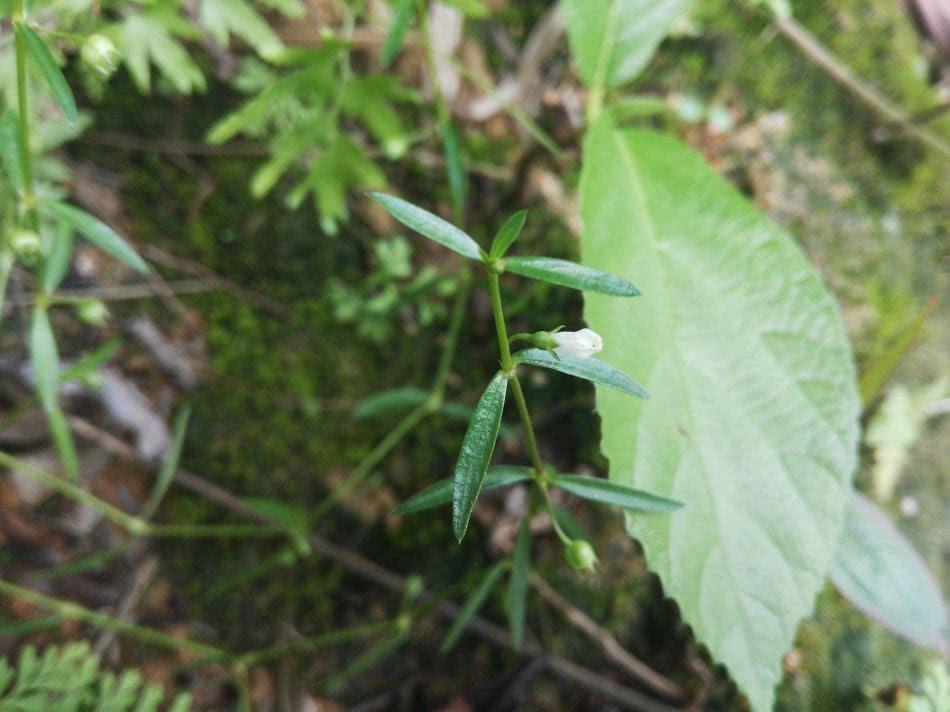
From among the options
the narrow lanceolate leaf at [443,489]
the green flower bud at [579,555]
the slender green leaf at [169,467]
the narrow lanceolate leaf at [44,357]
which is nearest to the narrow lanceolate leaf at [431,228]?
the narrow lanceolate leaf at [443,489]

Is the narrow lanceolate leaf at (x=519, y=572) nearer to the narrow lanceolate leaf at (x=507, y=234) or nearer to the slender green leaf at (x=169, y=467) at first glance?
the narrow lanceolate leaf at (x=507, y=234)

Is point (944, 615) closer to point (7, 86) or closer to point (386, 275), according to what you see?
point (386, 275)

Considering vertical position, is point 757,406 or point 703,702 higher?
point 757,406

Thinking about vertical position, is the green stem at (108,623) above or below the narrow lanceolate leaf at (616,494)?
below

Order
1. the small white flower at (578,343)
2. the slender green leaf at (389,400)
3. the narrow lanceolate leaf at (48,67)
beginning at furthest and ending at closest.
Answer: the slender green leaf at (389,400) < the narrow lanceolate leaf at (48,67) < the small white flower at (578,343)

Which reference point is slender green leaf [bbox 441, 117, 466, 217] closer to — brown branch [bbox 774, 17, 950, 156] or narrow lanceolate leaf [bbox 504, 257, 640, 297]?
narrow lanceolate leaf [bbox 504, 257, 640, 297]

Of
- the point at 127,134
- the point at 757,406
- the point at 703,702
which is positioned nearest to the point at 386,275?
the point at 127,134
